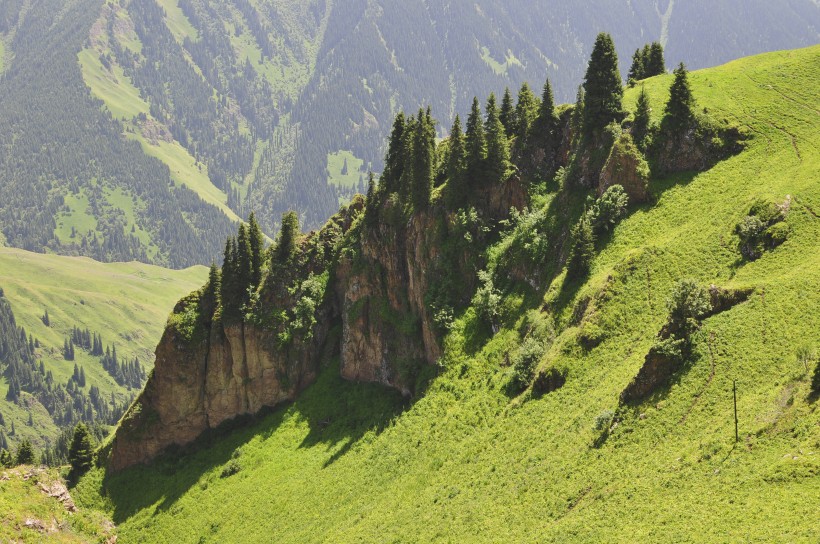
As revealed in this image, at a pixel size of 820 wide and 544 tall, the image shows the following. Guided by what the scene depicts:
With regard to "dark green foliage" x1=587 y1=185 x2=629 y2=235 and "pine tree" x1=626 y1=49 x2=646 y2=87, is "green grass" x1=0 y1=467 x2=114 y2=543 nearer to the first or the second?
"dark green foliage" x1=587 y1=185 x2=629 y2=235

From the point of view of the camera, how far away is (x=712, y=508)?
43.2 m

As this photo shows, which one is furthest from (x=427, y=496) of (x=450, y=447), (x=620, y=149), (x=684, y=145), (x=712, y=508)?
(x=684, y=145)

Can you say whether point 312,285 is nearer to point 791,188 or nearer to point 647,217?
point 647,217

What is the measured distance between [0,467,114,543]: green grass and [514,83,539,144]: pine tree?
78325mm

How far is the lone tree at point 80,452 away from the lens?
4331 inches

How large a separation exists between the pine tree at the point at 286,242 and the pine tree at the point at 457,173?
95.0 feet

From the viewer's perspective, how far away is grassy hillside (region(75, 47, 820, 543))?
46.1 meters

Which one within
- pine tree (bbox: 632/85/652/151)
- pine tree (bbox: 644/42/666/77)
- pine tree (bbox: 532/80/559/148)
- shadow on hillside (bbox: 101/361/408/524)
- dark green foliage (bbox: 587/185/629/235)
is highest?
pine tree (bbox: 644/42/666/77)

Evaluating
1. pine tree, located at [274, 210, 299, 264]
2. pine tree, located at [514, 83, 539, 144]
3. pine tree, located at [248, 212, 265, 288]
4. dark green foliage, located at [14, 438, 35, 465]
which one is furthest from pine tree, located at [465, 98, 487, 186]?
dark green foliage, located at [14, 438, 35, 465]

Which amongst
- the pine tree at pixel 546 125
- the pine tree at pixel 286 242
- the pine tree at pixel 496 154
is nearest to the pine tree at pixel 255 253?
the pine tree at pixel 286 242

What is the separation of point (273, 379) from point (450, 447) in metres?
41.8

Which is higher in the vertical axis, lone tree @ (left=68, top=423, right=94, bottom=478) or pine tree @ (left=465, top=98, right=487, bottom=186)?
pine tree @ (left=465, top=98, right=487, bottom=186)

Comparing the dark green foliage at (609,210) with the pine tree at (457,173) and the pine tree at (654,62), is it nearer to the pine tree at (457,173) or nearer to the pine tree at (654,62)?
the pine tree at (457,173)

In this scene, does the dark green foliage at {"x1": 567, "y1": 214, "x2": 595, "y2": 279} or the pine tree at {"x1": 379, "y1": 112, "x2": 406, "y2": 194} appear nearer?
the dark green foliage at {"x1": 567, "y1": 214, "x2": 595, "y2": 279}
